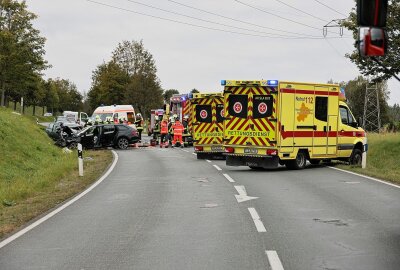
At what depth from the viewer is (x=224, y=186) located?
45.8 feet

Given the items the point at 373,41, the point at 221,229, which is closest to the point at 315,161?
the point at 221,229

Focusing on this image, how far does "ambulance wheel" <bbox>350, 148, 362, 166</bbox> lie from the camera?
68.3 ft

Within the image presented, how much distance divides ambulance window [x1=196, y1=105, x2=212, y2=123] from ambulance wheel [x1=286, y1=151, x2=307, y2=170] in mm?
5958

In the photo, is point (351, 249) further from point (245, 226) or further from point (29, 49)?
point (29, 49)

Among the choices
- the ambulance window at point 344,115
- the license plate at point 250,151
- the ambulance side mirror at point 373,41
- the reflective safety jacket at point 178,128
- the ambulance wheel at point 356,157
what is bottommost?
the ambulance wheel at point 356,157

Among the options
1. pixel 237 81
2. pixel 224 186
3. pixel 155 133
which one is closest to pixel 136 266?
pixel 224 186

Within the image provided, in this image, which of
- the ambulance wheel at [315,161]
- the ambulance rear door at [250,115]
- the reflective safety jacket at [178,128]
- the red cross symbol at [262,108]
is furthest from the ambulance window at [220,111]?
the reflective safety jacket at [178,128]

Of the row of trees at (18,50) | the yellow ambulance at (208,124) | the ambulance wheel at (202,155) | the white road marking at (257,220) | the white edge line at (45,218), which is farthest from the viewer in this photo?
the row of trees at (18,50)

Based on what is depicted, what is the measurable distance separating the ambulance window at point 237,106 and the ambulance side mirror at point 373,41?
13.5 m

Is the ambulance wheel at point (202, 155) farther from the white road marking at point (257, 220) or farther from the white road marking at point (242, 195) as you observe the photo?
the white road marking at point (257, 220)

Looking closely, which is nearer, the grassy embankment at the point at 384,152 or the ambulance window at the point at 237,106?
the ambulance window at the point at 237,106

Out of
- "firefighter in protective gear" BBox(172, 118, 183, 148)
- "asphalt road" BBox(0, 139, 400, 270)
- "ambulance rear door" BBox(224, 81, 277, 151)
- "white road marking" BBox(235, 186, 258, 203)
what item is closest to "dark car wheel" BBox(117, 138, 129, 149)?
"firefighter in protective gear" BBox(172, 118, 183, 148)

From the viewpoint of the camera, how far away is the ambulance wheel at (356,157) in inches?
819

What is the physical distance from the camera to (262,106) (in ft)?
59.1
